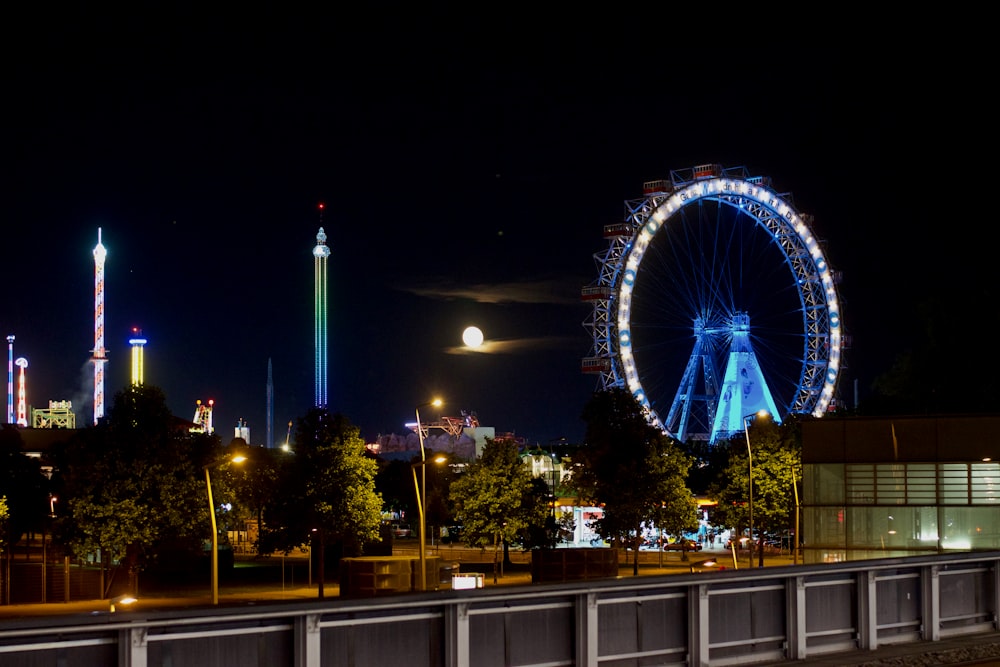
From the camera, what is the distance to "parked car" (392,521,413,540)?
13150 cm

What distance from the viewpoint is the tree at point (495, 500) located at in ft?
220

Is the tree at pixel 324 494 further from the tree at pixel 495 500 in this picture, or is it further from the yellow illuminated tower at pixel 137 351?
the yellow illuminated tower at pixel 137 351

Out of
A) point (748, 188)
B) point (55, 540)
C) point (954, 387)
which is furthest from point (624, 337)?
point (55, 540)

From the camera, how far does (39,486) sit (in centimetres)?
8994

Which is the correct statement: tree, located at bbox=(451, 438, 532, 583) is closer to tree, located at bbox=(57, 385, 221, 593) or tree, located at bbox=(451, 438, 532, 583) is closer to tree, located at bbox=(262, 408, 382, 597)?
tree, located at bbox=(262, 408, 382, 597)

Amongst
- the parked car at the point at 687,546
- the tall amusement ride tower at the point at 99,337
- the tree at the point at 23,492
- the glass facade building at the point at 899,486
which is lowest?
the parked car at the point at 687,546

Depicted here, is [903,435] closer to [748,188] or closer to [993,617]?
[993,617]

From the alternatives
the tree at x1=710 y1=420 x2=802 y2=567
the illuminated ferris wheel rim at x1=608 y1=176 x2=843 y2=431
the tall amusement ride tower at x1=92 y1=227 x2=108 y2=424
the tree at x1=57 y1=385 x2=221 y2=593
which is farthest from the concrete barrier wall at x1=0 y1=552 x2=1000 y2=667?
the tall amusement ride tower at x1=92 y1=227 x2=108 y2=424

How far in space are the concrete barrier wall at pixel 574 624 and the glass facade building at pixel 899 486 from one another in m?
25.8

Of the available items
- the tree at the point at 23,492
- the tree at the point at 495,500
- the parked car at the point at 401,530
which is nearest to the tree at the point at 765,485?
the tree at the point at 495,500

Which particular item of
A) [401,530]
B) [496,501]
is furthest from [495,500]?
[401,530]

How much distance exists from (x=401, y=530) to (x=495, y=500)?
75630 millimetres

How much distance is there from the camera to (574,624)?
13656 mm

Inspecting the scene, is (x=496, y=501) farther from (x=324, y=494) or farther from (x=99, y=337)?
(x=99, y=337)
